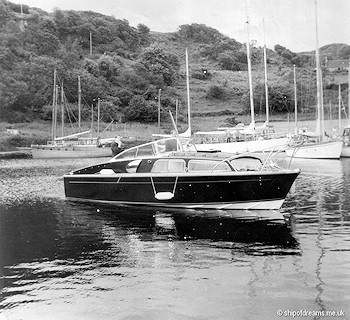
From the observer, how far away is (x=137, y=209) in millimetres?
16000

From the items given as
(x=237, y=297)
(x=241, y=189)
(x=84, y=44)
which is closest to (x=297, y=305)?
(x=237, y=297)

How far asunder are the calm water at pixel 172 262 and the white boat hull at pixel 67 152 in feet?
106

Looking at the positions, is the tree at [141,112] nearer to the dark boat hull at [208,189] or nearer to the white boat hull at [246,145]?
the white boat hull at [246,145]

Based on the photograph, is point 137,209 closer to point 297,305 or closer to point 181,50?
point 297,305

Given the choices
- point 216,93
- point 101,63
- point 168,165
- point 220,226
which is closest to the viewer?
point 220,226

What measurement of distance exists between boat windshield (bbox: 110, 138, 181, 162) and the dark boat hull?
1219 mm

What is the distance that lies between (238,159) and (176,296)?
9319 mm

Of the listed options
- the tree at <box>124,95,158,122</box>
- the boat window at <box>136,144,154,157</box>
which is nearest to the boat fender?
the boat window at <box>136,144,154,157</box>

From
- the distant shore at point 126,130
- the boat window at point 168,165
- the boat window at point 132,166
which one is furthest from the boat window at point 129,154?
the distant shore at point 126,130

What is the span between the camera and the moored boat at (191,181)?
14.6m

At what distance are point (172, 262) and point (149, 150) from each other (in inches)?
312

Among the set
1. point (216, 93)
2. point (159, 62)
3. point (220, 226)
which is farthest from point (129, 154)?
point (159, 62)

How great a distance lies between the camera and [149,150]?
55.9ft

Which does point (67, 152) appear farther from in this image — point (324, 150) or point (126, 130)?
point (324, 150)
